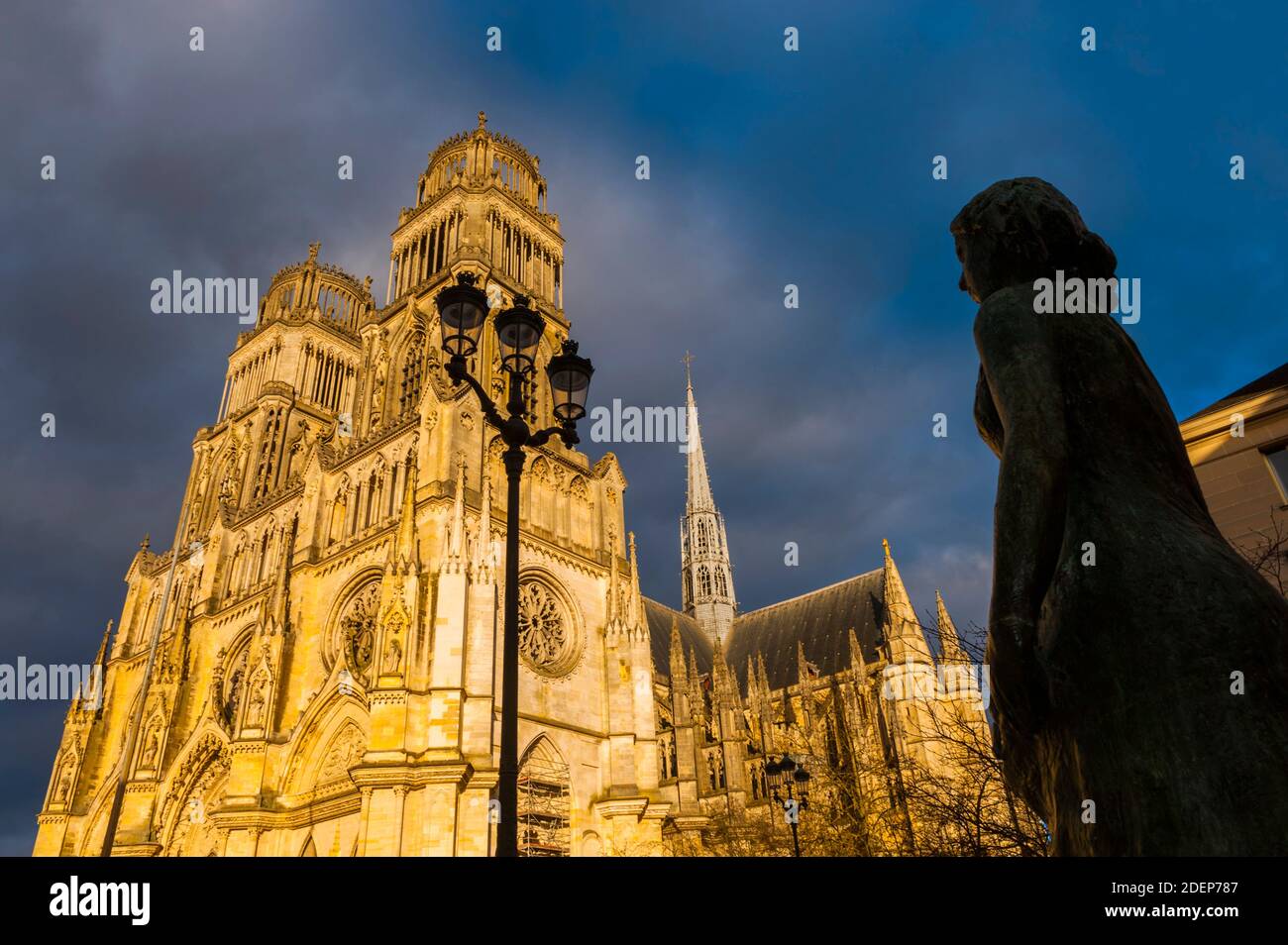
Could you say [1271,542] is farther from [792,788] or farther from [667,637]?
[667,637]

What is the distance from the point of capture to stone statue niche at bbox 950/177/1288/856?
2.35 metres

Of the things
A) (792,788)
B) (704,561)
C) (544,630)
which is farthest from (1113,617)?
(704,561)

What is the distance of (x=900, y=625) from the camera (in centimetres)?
3844

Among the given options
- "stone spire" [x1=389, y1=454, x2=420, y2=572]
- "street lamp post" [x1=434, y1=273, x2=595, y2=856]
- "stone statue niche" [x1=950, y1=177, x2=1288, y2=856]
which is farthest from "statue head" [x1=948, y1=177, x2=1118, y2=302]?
"stone spire" [x1=389, y1=454, x2=420, y2=572]

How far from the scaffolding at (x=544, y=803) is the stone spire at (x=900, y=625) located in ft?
60.9

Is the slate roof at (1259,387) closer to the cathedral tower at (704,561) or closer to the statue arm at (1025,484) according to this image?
the statue arm at (1025,484)

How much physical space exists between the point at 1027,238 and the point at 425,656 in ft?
73.4

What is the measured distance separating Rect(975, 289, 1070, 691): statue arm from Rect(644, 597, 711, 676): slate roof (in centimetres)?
3986

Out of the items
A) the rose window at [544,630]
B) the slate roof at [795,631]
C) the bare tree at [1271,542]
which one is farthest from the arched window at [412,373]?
the bare tree at [1271,542]

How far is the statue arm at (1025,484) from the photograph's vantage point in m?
2.73
